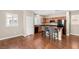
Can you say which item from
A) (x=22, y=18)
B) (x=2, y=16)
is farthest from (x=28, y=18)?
(x=2, y=16)

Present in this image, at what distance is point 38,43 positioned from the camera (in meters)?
2.19

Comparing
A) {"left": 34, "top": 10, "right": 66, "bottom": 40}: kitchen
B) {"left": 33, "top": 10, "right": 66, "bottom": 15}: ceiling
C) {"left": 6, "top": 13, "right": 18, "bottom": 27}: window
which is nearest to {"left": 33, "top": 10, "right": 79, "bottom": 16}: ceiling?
{"left": 33, "top": 10, "right": 66, "bottom": 15}: ceiling

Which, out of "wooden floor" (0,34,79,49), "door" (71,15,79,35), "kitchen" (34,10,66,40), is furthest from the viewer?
"kitchen" (34,10,66,40)

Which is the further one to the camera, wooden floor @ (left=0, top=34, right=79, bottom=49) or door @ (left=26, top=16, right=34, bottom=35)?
door @ (left=26, top=16, right=34, bottom=35)

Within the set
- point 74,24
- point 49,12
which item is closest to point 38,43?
point 49,12

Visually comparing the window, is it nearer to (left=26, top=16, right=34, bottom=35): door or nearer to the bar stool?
(left=26, top=16, right=34, bottom=35): door

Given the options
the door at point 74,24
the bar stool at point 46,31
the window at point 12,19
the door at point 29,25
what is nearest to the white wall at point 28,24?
the door at point 29,25

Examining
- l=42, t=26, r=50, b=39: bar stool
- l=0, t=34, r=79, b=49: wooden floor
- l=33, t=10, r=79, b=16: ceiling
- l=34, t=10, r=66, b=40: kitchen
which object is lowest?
l=0, t=34, r=79, b=49: wooden floor

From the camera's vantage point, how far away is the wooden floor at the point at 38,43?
2.10 meters

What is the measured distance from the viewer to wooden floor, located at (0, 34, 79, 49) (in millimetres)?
2104
